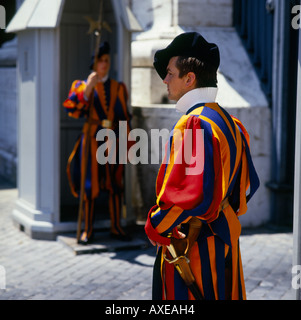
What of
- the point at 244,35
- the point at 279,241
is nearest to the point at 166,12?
the point at 244,35

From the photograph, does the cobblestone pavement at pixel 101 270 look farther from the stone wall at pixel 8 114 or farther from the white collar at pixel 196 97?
the stone wall at pixel 8 114

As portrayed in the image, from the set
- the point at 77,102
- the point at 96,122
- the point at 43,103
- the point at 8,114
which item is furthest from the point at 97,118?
the point at 8,114

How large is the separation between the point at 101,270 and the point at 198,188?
121 inches

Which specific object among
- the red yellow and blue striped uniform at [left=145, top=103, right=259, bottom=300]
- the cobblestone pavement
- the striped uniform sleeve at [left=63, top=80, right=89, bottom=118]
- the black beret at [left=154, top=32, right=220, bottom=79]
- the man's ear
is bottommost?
the cobblestone pavement

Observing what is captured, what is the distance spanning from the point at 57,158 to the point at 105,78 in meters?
0.97

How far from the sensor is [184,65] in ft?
9.06

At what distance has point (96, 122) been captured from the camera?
616 centimetres

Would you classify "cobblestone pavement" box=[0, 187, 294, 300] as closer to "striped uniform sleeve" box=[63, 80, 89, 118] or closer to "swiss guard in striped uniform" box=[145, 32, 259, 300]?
"striped uniform sleeve" box=[63, 80, 89, 118]

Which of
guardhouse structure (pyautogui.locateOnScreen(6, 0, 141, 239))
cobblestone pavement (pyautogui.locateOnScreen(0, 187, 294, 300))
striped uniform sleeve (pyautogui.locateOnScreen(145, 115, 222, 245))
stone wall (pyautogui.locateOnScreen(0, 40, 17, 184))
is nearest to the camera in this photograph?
striped uniform sleeve (pyautogui.locateOnScreen(145, 115, 222, 245))

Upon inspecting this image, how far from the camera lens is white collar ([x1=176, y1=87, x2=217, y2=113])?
9.15ft

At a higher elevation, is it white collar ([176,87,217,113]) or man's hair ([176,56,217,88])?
man's hair ([176,56,217,88])

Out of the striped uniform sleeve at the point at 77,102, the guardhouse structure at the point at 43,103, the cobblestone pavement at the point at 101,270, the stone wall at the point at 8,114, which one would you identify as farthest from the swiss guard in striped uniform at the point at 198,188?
the stone wall at the point at 8,114

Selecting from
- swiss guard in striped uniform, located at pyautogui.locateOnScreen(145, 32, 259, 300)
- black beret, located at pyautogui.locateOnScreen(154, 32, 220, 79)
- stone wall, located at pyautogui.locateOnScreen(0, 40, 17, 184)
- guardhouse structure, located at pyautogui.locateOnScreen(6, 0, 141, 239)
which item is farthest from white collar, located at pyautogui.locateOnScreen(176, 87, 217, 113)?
stone wall, located at pyautogui.locateOnScreen(0, 40, 17, 184)

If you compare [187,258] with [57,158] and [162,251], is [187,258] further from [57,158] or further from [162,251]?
[57,158]
